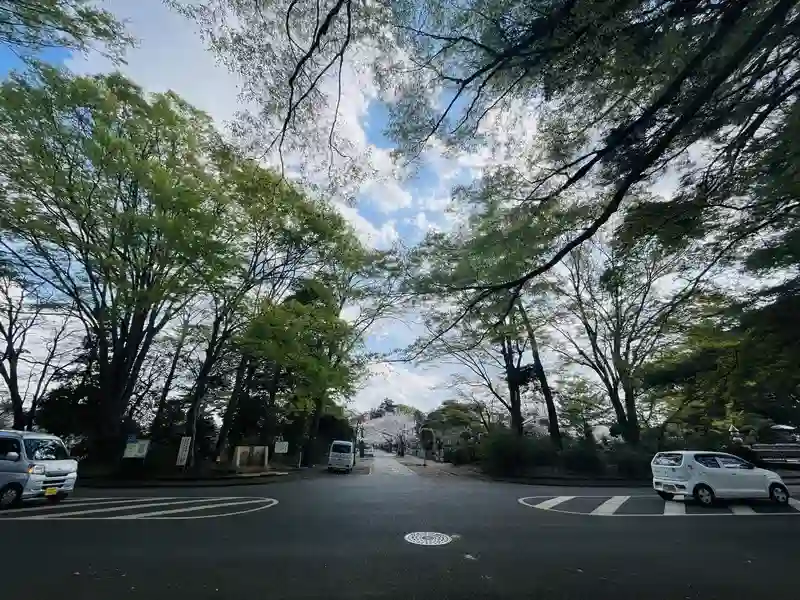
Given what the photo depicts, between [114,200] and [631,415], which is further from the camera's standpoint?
[631,415]

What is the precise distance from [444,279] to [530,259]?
3.98 ft

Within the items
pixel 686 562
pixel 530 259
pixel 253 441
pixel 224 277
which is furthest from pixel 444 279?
pixel 253 441

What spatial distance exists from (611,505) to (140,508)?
10.5 meters

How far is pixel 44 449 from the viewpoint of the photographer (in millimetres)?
9797

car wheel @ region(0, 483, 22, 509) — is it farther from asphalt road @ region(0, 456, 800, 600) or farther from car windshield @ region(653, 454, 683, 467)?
car windshield @ region(653, 454, 683, 467)

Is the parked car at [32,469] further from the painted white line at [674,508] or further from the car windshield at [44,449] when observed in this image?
the painted white line at [674,508]

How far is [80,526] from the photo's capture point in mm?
6922

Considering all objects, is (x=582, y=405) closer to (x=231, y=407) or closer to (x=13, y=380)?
(x=231, y=407)

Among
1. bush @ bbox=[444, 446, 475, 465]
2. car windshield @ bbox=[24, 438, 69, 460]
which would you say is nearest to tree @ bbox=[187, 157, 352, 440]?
car windshield @ bbox=[24, 438, 69, 460]

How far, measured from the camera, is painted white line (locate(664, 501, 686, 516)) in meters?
9.81

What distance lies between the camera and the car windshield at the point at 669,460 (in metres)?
11.6

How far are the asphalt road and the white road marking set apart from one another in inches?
11.2

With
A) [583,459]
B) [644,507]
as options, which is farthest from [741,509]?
[583,459]

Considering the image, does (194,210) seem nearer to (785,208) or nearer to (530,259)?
(530,259)
